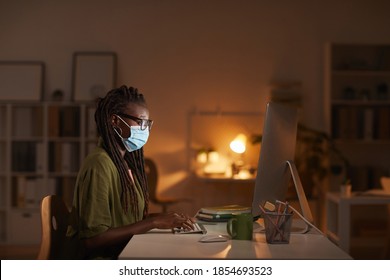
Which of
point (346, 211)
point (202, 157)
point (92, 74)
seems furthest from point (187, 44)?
point (346, 211)

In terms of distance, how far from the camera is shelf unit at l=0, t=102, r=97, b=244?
4977 millimetres

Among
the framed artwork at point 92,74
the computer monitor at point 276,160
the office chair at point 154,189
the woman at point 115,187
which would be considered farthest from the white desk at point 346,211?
the framed artwork at point 92,74

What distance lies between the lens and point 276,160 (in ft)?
6.47

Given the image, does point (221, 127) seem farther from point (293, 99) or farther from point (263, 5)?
point (263, 5)

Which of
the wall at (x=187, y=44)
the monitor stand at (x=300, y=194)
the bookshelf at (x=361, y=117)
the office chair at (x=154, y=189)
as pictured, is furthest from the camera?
the wall at (x=187, y=44)

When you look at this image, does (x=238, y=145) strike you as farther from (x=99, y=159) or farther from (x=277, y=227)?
(x=277, y=227)

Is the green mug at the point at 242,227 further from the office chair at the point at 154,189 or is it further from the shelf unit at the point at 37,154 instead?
the shelf unit at the point at 37,154

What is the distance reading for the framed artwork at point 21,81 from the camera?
5.14m

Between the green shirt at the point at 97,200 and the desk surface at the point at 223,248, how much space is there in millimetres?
137

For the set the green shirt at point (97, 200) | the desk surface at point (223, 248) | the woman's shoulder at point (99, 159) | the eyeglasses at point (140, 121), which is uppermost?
the eyeglasses at point (140, 121)
